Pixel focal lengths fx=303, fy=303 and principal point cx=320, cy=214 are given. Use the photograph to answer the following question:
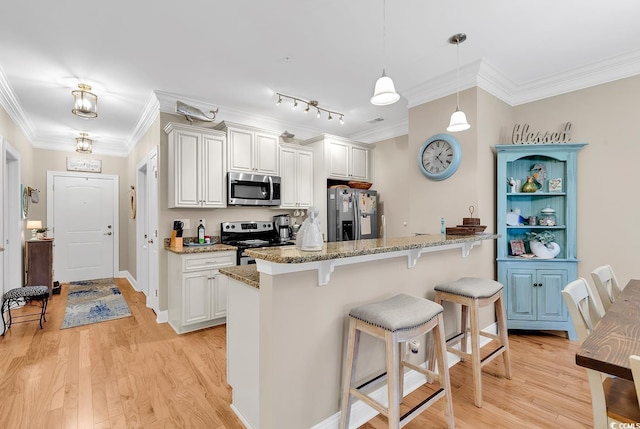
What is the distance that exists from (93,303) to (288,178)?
336 centimetres

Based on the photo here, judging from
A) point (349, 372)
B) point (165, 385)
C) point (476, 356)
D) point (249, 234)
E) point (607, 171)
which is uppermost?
point (607, 171)

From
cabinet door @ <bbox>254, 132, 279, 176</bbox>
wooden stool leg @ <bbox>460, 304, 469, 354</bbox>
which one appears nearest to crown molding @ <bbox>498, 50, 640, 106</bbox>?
wooden stool leg @ <bbox>460, 304, 469, 354</bbox>

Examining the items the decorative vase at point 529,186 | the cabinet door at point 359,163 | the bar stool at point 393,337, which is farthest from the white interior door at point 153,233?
the decorative vase at point 529,186

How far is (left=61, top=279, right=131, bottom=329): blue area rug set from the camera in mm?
3758

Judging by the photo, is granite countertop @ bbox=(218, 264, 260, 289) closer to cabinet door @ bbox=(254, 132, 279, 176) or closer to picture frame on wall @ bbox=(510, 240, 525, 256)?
cabinet door @ bbox=(254, 132, 279, 176)

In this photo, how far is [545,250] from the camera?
3.16 meters

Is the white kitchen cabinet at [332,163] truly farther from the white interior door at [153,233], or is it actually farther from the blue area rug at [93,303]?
the blue area rug at [93,303]

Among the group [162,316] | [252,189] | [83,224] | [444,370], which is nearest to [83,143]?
[83,224]

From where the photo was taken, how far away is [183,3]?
2062mm

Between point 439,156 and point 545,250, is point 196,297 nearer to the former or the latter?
point 439,156

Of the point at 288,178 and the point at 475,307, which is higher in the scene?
the point at 288,178

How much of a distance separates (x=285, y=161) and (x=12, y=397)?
138 inches

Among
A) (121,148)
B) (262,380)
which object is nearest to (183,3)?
(262,380)

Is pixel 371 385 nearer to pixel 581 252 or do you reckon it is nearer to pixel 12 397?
pixel 12 397
